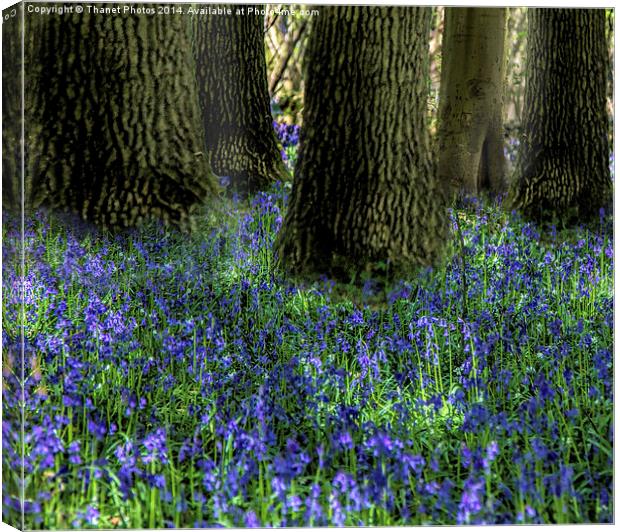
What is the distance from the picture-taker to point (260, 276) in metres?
4.54

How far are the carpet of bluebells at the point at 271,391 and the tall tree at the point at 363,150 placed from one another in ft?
0.44

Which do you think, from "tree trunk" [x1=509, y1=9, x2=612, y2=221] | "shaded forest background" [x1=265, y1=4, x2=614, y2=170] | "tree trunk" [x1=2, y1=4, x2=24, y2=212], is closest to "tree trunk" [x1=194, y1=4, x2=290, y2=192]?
"shaded forest background" [x1=265, y1=4, x2=614, y2=170]

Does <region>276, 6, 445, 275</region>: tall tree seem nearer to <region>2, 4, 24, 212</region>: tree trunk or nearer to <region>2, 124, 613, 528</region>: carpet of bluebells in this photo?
<region>2, 124, 613, 528</region>: carpet of bluebells

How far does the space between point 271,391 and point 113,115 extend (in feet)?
4.49

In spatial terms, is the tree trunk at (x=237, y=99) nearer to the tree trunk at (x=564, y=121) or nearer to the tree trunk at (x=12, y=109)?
the tree trunk at (x=12, y=109)

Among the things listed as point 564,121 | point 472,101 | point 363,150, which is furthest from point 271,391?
point 564,121

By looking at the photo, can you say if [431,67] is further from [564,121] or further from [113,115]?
[113,115]

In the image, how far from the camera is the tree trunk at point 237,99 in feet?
14.7

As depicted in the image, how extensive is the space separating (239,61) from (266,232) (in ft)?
2.51

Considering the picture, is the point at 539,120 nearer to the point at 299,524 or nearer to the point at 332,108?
the point at 332,108

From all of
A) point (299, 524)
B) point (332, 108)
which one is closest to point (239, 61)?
point (332, 108)

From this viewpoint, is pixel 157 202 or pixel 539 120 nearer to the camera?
pixel 157 202

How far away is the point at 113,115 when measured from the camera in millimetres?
4395

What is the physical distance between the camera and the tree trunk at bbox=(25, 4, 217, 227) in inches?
171
